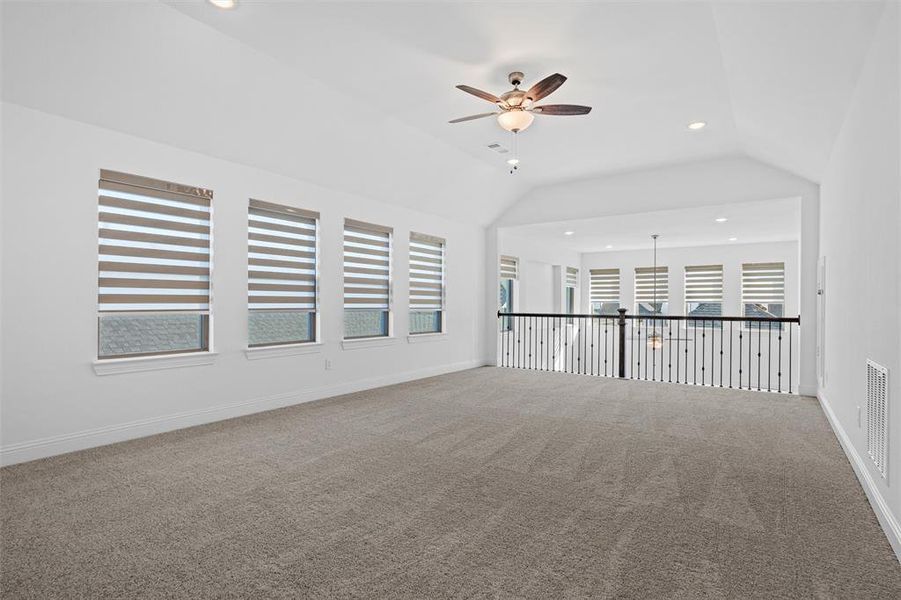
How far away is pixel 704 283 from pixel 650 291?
3.82 ft

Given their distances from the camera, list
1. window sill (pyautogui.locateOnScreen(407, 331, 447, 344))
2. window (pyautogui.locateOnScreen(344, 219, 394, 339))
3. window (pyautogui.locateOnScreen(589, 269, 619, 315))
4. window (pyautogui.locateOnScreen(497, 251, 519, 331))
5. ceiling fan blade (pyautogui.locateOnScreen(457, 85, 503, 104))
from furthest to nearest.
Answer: window (pyautogui.locateOnScreen(589, 269, 619, 315))
window (pyautogui.locateOnScreen(497, 251, 519, 331))
window sill (pyautogui.locateOnScreen(407, 331, 447, 344))
window (pyautogui.locateOnScreen(344, 219, 394, 339))
ceiling fan blade (pyautogui.locateOnScreen(457, 85, 503, 104))

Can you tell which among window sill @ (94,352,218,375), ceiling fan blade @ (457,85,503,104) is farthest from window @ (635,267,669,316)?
window sill @ (94,352,218,375)

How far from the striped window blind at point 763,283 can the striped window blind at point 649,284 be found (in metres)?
1.54

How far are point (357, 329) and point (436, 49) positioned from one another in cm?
356

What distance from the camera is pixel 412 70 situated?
12.3ft

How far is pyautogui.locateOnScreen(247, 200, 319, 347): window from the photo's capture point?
15.6 feet

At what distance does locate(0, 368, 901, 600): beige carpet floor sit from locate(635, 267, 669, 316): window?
710cm

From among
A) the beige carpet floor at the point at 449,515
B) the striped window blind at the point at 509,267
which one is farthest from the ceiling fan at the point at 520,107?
the striped window blind at the point at 509,267

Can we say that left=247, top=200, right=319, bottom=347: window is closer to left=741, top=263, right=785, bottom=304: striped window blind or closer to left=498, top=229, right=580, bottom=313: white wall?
left=498, top=229, right=580, bottom=313: white wall

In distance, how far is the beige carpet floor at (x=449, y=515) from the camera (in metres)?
1.89

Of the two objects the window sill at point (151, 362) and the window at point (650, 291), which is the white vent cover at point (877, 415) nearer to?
the window sill at point (151, 362)

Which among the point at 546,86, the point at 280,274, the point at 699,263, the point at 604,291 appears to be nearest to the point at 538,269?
the point at 604,291

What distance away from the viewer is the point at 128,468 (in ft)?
10.2

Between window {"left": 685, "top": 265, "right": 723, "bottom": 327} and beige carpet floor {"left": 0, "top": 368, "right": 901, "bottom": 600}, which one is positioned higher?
window {"left": 685, "top": 265, "right": 723, "bottom": 327}
